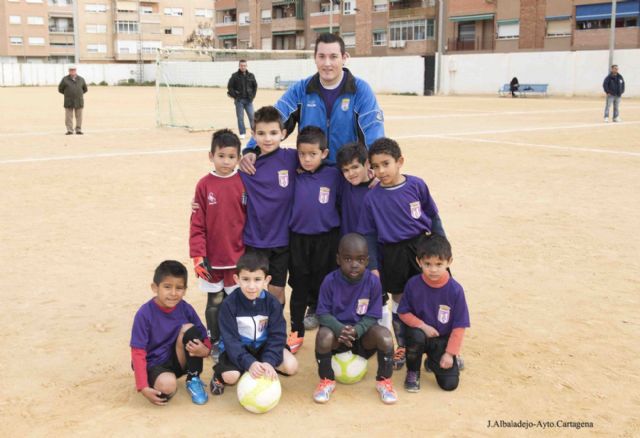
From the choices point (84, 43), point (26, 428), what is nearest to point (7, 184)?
point (26, 428)

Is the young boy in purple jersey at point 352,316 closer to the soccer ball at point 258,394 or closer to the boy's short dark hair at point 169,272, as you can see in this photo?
the soccer ball at point 258,394

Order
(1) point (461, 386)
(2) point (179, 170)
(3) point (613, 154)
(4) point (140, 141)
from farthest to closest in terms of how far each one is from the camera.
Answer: (4) point (140, 141)
(3) point (613, 154)
(2) point (179, 170)
(1) point (461, 386)

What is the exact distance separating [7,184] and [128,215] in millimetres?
3333

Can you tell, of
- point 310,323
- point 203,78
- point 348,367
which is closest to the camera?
point 348,367

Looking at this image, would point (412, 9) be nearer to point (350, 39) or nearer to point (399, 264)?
point (350, 39)

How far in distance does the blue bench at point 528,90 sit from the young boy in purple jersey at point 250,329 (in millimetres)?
42139

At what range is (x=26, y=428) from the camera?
3684mm

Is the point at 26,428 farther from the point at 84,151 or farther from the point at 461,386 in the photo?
the point at 84,151

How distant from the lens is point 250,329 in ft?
13.9

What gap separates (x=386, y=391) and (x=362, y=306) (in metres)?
0.54

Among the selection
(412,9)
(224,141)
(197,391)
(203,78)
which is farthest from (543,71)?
(197,391)

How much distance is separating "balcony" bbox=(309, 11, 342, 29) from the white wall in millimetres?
18578

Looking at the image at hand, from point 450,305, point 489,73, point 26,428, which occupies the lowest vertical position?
point 26,428

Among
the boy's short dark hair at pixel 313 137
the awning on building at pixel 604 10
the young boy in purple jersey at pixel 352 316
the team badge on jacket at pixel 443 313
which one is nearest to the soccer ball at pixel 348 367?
the young boy in purple jersey at pixel 352 316
